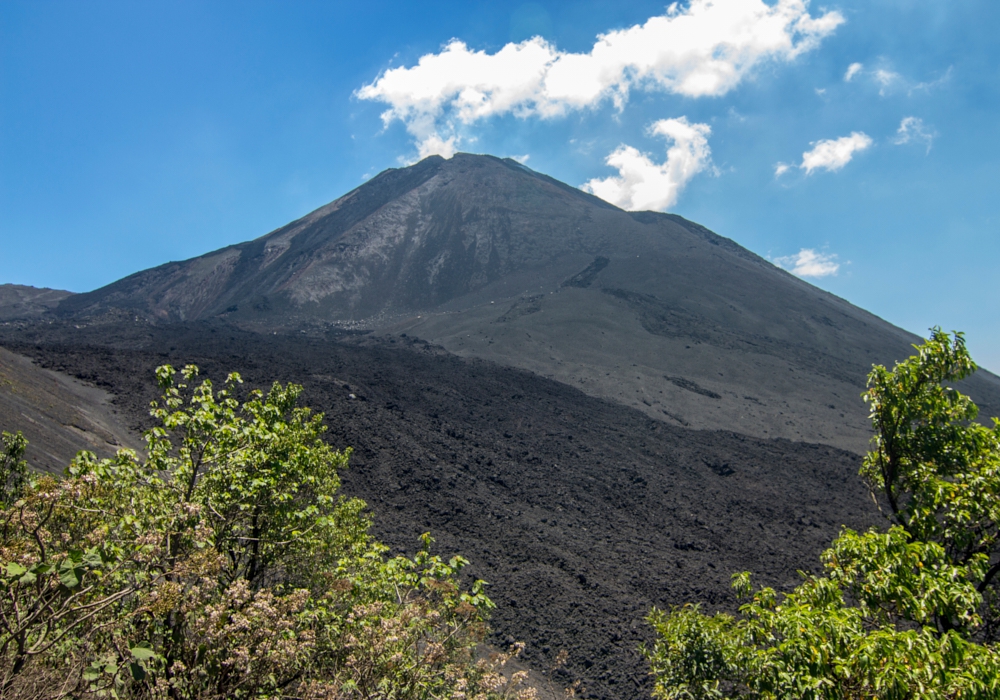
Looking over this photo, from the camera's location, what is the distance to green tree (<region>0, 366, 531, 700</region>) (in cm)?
307

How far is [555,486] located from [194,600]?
800 inches

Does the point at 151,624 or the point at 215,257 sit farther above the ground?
the point at 215,257

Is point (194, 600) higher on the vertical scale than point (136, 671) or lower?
higher

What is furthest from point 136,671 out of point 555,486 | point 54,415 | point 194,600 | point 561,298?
point 561,298

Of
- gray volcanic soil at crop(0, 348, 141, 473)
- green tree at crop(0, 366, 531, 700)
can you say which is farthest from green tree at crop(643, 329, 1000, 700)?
gray volcanic soil at crop(0, 348, 141, 473)

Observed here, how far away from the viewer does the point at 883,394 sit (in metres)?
6.45

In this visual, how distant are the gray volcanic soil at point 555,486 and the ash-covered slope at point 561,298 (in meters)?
5.13

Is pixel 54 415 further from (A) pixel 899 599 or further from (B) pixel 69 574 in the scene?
(A) pixel 899 599

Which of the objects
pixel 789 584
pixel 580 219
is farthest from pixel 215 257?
pixel 789 584

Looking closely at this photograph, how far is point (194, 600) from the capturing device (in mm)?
3498

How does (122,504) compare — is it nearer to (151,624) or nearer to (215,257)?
(151,624)

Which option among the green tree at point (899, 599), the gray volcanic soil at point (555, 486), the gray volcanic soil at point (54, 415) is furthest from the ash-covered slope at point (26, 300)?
the green tree at point (899, 599)

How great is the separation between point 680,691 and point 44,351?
32160 mm

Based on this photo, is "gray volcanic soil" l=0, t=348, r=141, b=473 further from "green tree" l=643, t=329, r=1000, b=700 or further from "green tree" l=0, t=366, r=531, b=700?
"green tree" l=643, t=329, r=1000, b=700
